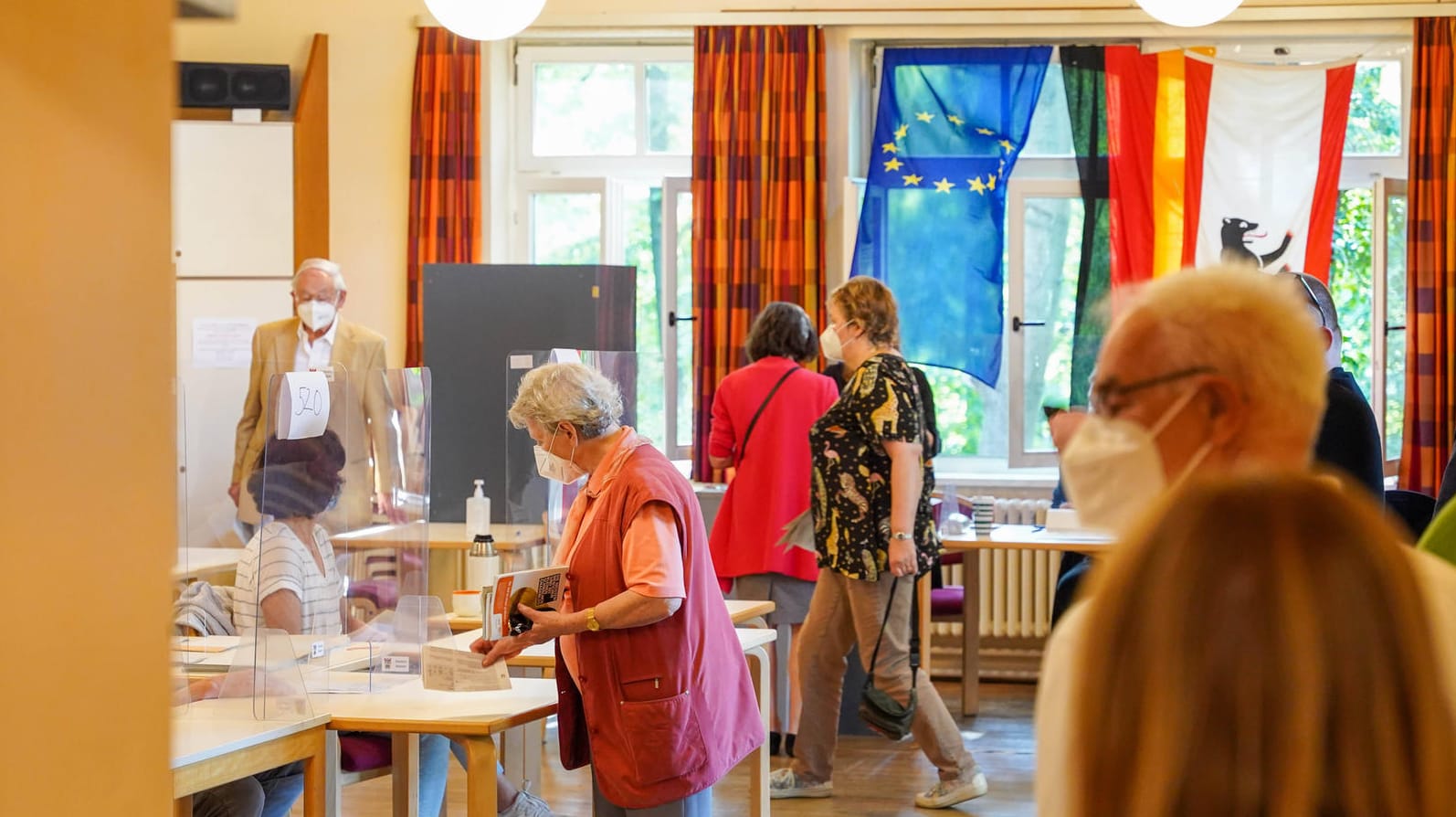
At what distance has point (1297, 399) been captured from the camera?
4.18 ft

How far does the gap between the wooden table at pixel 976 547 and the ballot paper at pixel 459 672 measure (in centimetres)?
276

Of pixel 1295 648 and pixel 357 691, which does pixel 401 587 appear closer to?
pixel 357 691

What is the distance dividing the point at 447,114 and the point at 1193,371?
6.13 metres

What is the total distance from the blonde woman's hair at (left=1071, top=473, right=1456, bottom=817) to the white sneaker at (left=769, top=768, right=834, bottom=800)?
13.1 feet

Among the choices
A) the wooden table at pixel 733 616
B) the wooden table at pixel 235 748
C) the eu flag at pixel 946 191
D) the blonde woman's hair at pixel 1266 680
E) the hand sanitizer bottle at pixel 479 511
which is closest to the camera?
the blonde woman's hair at pixel 1266 680

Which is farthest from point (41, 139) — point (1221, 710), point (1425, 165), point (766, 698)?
point (1425, 165)

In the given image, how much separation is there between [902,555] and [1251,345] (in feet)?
9.66

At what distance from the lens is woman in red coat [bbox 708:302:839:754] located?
5125 mm

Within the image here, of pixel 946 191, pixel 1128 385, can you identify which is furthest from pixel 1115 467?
pixel 946 191

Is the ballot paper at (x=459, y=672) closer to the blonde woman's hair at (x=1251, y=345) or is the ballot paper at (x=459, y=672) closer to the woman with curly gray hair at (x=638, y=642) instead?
the woman with curly gray hair at (x=638, y=642)

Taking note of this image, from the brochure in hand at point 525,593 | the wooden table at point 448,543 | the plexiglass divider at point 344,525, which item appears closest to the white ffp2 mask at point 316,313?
the wooden table at point 448,543

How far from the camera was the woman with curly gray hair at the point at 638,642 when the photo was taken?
2953 millimetres

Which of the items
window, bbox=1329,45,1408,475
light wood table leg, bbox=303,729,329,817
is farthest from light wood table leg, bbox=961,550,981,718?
light wood table leg, bbox=303,729,329,817

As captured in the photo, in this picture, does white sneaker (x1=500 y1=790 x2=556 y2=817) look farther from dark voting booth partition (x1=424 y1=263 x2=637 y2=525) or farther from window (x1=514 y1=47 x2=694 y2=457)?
window (x1=514 y1=47 x2=694 y2=457)
